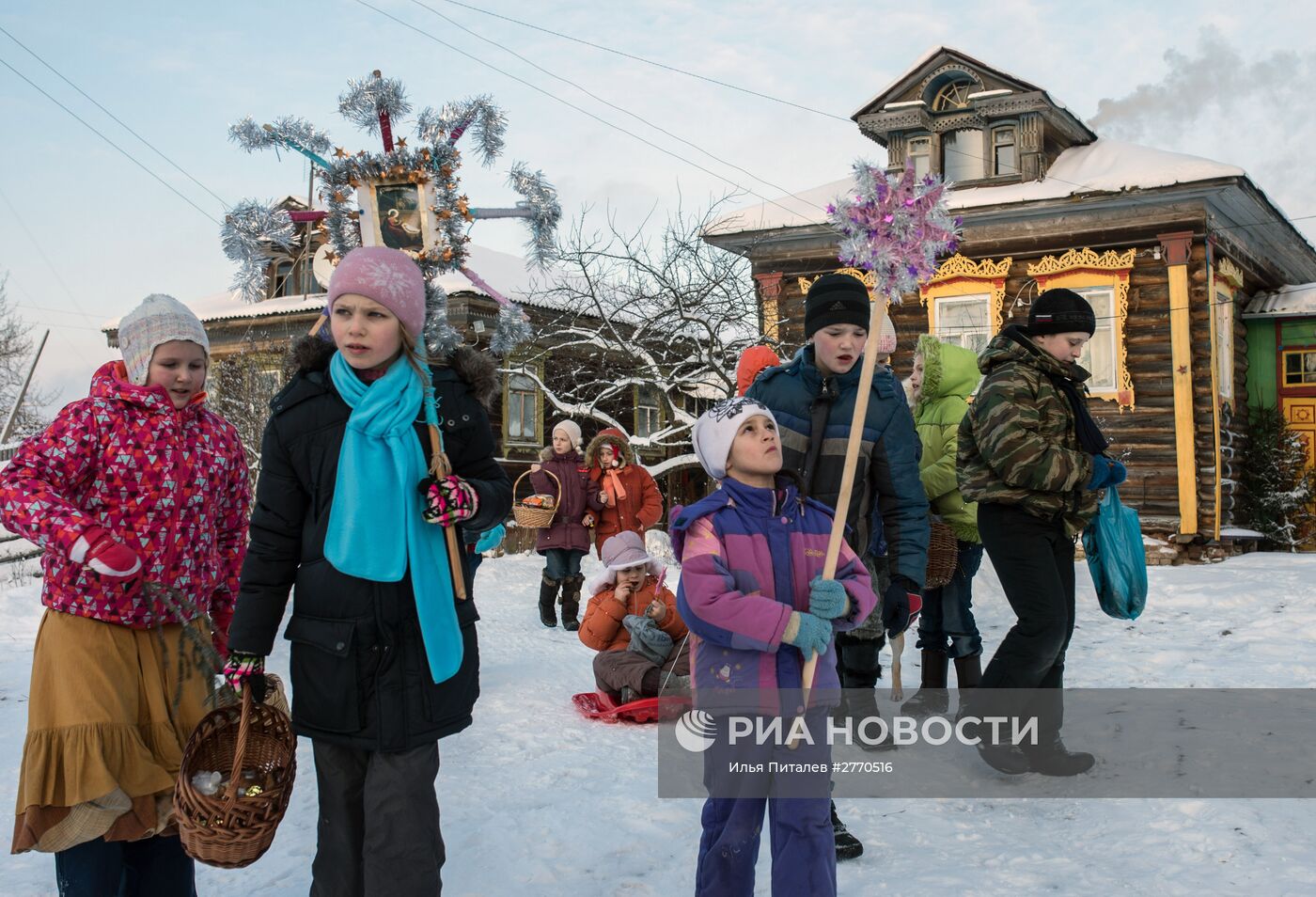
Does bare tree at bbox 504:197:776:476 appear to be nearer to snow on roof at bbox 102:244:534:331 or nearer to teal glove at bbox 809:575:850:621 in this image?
snow on roof at bbox 102:244:534:331

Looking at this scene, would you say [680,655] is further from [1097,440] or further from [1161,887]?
[1161,887]

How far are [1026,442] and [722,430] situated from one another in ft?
5.61

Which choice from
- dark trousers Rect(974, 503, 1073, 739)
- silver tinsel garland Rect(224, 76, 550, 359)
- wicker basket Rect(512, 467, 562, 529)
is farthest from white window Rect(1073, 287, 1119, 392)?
silver tinsel garland Rect(224, 76, 550, 359)

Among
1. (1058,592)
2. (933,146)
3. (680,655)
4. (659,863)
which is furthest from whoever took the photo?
(933,146)

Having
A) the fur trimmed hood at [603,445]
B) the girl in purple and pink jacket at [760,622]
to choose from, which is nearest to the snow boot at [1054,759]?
the girl in purple and pink jacket at [760,622]

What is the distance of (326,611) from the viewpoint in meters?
2.63

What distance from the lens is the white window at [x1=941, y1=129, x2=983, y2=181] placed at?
50.8ft

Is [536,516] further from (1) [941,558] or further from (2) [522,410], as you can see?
(2) [522,410]

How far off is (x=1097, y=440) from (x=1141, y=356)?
10793 millimetres

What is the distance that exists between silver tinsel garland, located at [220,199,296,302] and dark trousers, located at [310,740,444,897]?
2115 millimetres

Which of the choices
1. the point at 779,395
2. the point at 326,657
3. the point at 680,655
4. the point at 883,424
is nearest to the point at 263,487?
the point at 326,657

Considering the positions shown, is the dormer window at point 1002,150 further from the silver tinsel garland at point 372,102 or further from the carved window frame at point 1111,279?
the silver tinsel garland at point 372,102

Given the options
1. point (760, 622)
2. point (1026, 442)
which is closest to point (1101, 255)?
point (1026, 442)

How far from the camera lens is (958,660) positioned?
5223 mm
